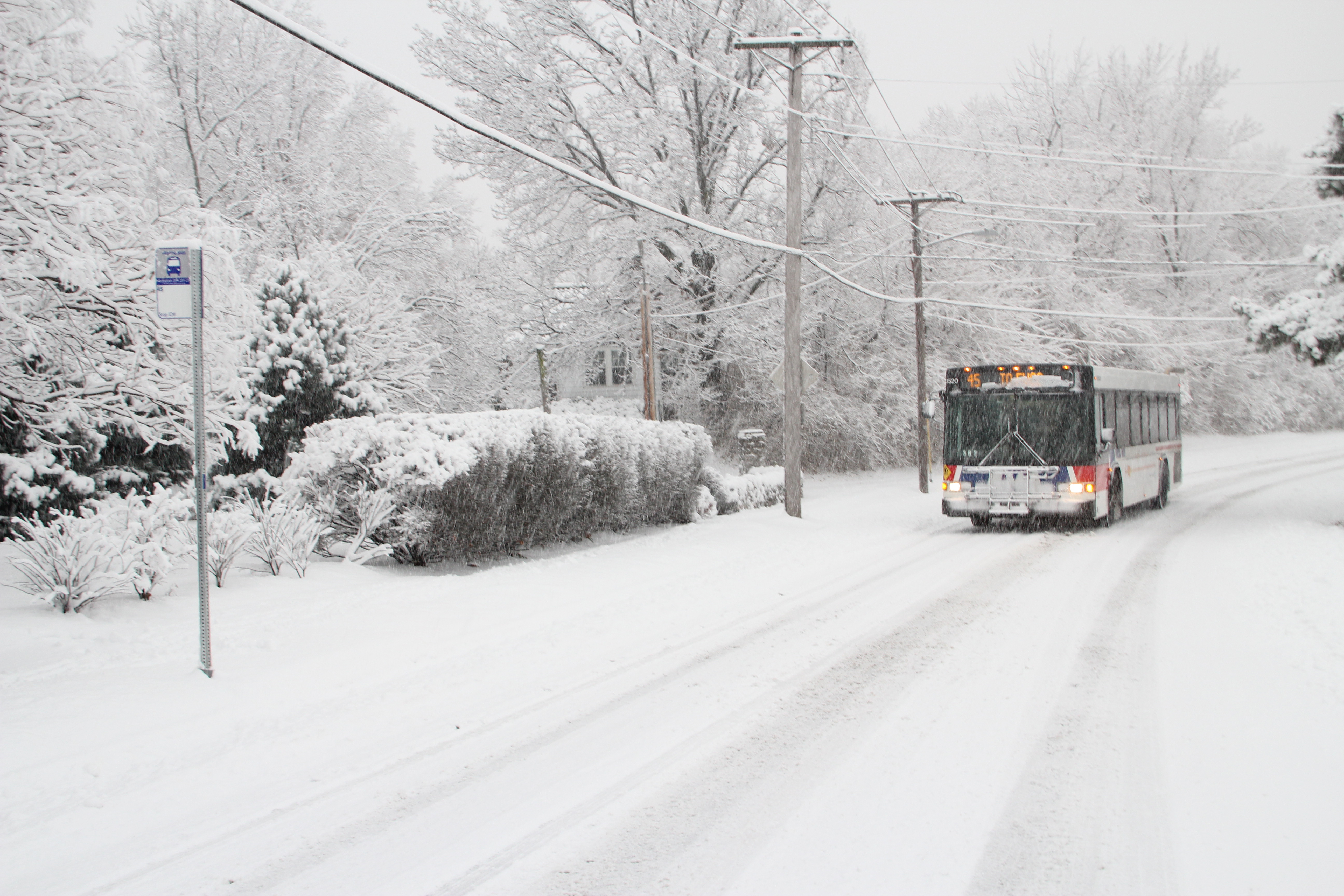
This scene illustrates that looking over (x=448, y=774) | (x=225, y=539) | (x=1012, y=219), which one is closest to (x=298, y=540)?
(x=225, y=539)

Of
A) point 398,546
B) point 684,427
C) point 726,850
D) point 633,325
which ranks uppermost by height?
point 633,325

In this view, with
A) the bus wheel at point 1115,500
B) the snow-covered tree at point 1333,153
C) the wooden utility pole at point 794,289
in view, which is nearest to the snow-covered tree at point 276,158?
the wooden utility pole at point 794,289

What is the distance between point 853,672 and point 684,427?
32.3 feet

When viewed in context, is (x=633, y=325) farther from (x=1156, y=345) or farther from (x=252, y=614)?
(x=1156, y=345)

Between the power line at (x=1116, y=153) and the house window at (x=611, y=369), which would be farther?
the power line at (x=1116, y=153)

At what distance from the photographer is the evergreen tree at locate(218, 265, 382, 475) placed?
55.2 ft

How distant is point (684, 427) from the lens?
16.7 metres

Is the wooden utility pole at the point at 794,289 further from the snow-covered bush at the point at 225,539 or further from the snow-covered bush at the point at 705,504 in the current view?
the snow-covered bush at the point at 225,539

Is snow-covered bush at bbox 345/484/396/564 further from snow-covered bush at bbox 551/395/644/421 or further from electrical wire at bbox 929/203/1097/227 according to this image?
electrical wire at bbox 929/203/1097/227

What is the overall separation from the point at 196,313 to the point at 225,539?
10.5ft

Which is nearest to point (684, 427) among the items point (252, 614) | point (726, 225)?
point (252, 614)

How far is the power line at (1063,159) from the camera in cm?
1848

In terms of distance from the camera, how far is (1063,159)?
25766mm

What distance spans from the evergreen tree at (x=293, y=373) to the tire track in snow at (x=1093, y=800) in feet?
45.1
